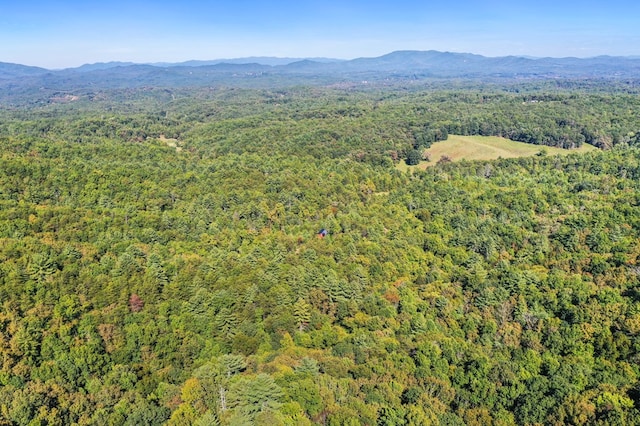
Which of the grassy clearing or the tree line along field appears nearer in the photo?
the tree line along field

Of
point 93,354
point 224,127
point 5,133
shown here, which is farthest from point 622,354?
point 5,133

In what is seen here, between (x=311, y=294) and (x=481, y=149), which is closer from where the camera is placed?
(x=311, y=294)

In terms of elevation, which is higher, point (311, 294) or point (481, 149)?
point (481, 149)

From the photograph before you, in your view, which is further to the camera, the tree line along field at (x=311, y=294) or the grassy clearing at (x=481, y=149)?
the grassy clearing at (x=481, y=149)

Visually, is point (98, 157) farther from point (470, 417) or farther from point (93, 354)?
point (470, 417)
